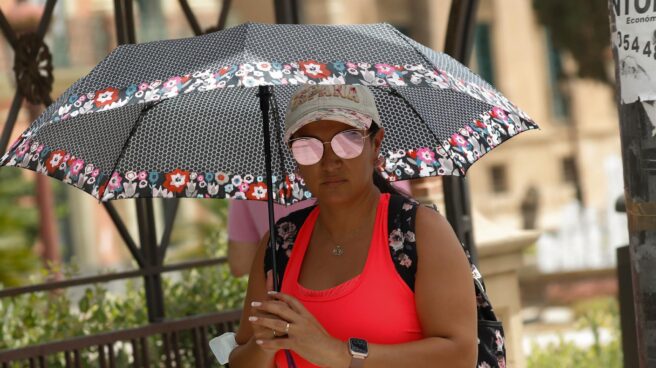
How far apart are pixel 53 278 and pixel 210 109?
283cm

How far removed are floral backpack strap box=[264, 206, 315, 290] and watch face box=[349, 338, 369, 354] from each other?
330 mm

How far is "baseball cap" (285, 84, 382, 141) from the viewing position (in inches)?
118

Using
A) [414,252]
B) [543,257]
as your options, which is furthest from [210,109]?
[543,257]

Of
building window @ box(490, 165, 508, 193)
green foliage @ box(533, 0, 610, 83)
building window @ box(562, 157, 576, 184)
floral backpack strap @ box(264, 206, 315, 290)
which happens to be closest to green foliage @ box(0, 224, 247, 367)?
floral backpack strap @ box(264, 206, 315, 290)

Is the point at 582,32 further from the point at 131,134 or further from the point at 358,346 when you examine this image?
the point at 358,346

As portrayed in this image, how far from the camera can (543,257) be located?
66.1ft

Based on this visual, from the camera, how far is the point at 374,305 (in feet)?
9.70

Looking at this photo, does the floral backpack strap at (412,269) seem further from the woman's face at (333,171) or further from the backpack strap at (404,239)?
the woman's face at (333,171)

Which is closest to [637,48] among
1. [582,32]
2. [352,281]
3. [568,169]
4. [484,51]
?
[352,281]

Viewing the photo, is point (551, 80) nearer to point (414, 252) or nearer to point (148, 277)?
point (148, 277)

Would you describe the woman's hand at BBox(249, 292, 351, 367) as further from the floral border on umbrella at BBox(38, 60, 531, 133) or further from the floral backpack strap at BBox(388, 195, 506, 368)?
the floral border on umbrella at BBox(38, 60, 531, 133)

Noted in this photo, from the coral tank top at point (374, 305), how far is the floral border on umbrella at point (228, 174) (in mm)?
586

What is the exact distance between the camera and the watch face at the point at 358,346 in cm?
287

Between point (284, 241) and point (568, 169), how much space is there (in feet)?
103
